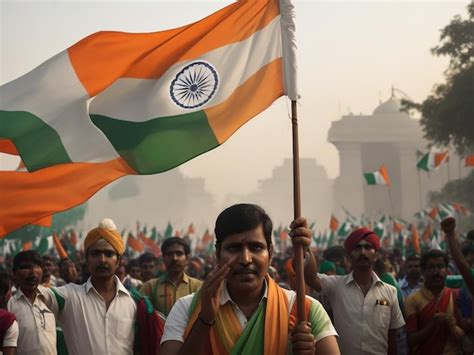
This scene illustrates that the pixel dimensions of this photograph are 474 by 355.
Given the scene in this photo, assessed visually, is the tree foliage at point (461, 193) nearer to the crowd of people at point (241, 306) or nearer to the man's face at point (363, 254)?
the crowd of people at point (241, 306)

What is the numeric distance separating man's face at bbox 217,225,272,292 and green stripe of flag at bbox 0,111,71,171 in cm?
176

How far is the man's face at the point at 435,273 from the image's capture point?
634 centimetres

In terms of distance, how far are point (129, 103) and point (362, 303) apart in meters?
1.79

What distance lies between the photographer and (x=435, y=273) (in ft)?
21.0

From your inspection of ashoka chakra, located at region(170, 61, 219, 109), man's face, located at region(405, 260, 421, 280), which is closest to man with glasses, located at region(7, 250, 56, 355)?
ashoka chakra, located at region(170, 61, 219, 109)

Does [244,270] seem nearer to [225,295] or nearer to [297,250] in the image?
[225,295]

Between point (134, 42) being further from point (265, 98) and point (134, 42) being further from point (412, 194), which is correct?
point (412, 194)

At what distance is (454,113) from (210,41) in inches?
1077

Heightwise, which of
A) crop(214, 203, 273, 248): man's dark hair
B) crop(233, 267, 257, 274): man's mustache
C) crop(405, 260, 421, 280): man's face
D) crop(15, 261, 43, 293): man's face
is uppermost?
Result: crop(214, 203, 273, 248): man's dark hair

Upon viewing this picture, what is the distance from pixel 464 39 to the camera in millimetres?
31266

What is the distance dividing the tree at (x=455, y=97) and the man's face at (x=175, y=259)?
82.8 feet

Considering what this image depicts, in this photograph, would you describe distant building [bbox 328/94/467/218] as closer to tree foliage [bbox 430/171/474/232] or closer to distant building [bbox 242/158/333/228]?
distant building [bbox 242/158/333/228]

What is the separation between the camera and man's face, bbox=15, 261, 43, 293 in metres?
5.82

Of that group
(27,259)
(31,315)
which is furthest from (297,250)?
(27,259)
